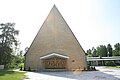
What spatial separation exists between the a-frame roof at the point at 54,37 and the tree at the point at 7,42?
31.3 ft

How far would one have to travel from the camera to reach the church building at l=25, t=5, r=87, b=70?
3416 cm

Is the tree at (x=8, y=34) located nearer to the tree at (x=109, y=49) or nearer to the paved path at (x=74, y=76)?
the paved path at (x=74, y=76)

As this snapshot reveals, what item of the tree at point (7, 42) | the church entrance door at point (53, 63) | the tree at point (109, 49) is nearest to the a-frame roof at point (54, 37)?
the church entrance door at point (53, 63)

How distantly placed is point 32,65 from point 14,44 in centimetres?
1281

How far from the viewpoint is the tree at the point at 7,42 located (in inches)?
1630

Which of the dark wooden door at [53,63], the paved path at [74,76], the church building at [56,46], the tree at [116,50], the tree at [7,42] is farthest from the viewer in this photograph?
the tree at [116,50]

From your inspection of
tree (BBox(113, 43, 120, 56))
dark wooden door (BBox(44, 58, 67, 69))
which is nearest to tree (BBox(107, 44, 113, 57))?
tree (BBox(113, 43, 120, 56))

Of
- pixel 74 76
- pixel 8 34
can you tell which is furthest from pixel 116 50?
pixel 74 76

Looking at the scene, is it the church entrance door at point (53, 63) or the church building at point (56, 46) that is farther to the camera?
the church building at point (56, 46)

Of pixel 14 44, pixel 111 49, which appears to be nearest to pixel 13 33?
pixel 14 44

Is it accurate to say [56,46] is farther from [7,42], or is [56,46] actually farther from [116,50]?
[116,50]

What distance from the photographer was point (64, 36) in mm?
35094

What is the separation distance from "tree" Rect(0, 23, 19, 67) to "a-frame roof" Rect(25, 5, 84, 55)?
9.55 metres

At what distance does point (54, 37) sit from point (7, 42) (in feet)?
46.9
